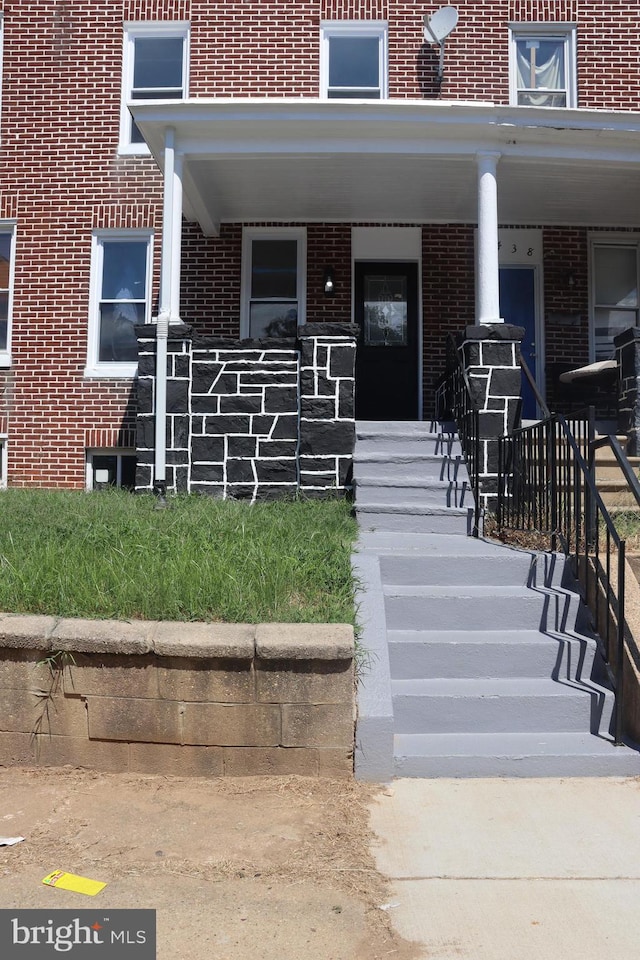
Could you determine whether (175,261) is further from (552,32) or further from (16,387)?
(552,32)

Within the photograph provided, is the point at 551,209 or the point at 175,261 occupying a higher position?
the point at 551,209

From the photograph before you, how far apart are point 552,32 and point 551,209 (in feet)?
8.57

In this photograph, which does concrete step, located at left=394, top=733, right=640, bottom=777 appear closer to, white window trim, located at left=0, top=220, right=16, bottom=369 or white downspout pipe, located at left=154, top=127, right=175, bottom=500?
white downspout pipe, located at left=154, top=127, right=175, bottom=500

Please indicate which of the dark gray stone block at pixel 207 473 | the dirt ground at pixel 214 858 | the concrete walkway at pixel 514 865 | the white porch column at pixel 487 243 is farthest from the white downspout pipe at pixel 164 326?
the concrete walkway at pixel 514 865

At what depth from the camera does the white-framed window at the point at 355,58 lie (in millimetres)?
10203

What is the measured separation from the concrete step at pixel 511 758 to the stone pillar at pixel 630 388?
4362mm

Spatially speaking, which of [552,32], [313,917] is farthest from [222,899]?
[552,32]

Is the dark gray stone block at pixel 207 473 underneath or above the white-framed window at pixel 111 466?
underneath

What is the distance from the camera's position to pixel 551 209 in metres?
9.76

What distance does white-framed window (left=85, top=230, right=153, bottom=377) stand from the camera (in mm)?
9930

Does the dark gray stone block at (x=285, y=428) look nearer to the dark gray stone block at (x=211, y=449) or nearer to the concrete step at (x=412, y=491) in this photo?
the dark gray stone block at (x=211, y=449)

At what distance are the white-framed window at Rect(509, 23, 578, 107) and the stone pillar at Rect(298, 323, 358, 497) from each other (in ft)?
16.3

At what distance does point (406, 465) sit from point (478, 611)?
8.68 feet

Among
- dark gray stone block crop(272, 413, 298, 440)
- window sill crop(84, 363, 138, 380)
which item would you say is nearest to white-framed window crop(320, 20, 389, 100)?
window sill crop(84, 363, 138, 380)
